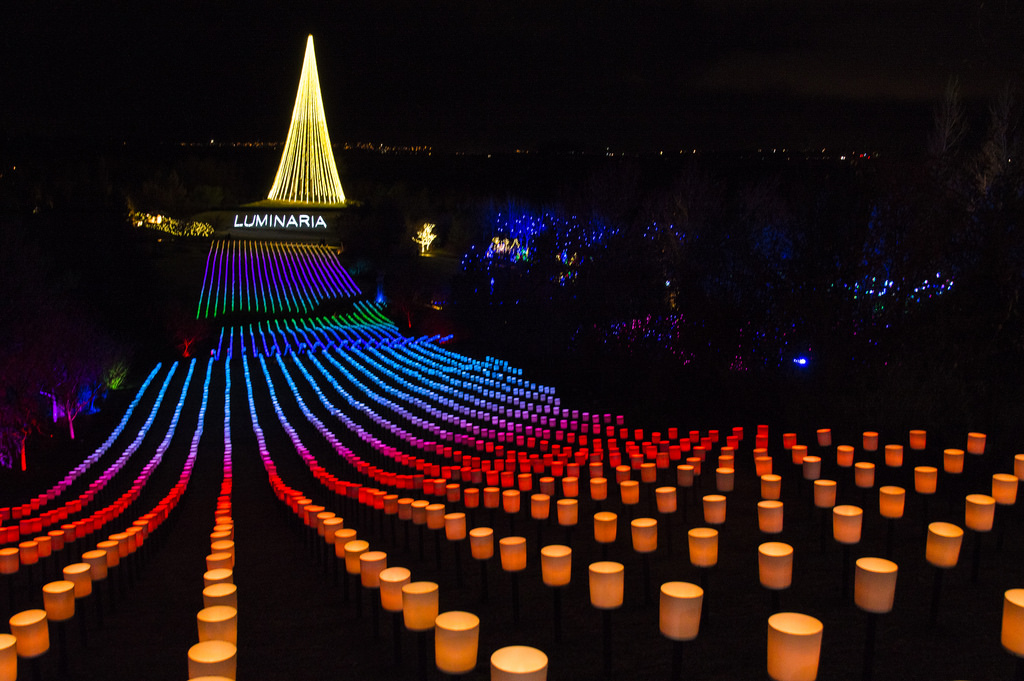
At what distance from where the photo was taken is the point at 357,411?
59.5 feet

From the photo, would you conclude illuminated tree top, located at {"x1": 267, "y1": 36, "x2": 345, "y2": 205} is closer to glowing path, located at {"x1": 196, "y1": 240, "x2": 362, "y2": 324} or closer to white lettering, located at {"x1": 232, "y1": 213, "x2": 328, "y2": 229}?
white lettering, located at {"x1": 232, "y1": 213, "x2": 328, "y2": 229}

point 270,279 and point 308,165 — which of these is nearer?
point 270,279

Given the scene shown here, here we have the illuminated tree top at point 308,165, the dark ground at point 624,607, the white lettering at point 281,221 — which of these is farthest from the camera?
the illuminated tree top at point 308,165

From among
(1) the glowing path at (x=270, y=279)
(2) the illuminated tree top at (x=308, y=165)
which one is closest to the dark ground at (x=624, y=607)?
(1) the glowing path at (x=270, y=279)

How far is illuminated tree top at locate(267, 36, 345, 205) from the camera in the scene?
269 feet

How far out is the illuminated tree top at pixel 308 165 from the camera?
82000 mm

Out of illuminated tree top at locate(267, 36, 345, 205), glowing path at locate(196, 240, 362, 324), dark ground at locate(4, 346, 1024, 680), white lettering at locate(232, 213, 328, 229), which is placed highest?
illuminated tree top at locate(267, 36, 345, 205)

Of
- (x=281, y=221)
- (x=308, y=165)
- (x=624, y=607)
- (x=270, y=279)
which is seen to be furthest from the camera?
(x=308, y=165)

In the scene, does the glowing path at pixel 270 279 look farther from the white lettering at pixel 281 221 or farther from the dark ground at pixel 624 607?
the dark ground at pixel 624 607

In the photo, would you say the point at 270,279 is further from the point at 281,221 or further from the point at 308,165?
the point at 308,165

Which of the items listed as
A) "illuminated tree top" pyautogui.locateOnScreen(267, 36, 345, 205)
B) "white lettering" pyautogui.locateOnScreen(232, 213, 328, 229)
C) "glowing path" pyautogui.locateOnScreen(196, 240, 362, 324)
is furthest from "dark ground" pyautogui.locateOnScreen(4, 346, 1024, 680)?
"illuminated tree top" pyautogui.locateOnScreen(267, 36, 345, 205)

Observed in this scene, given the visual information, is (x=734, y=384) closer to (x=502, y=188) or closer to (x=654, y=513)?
(x=654, y=513)

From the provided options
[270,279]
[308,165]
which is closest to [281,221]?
[308,165]

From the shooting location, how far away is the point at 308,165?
83.9m
